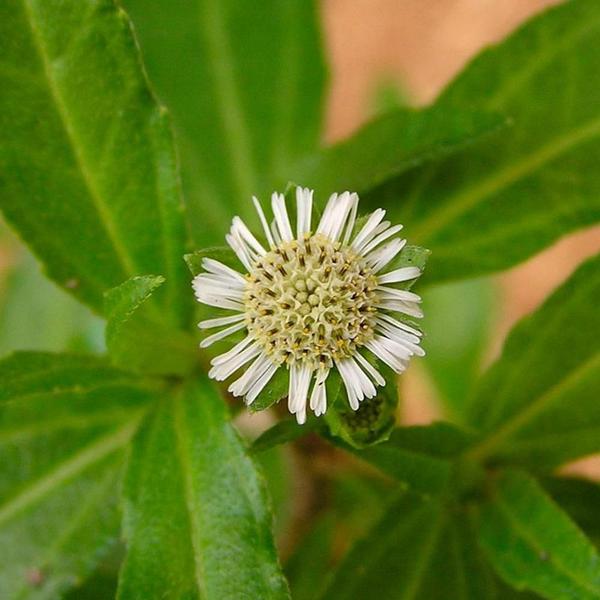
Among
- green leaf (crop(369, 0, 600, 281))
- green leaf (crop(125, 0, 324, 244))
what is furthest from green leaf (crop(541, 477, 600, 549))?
green leaf (crop(125, 0, 324, 244))

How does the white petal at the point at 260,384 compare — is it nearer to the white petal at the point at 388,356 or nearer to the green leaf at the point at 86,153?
the white petal at the point at 388,356

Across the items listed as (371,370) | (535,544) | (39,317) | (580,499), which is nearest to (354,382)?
(371,370)

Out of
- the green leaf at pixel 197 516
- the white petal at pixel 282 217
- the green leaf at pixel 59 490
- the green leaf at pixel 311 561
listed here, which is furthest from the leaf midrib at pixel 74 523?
the white petal at pixel 282 217

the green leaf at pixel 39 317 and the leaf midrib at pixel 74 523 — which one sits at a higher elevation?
the green leaf at pixel 39 317

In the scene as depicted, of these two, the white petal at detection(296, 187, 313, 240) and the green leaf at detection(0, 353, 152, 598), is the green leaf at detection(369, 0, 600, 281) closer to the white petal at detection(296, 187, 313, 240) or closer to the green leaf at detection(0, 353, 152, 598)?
the white petal at detection(296, 187, 313, 240)

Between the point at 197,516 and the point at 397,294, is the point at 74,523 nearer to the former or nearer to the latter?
the point at 197,516

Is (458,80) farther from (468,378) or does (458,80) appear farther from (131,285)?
(468,378)
